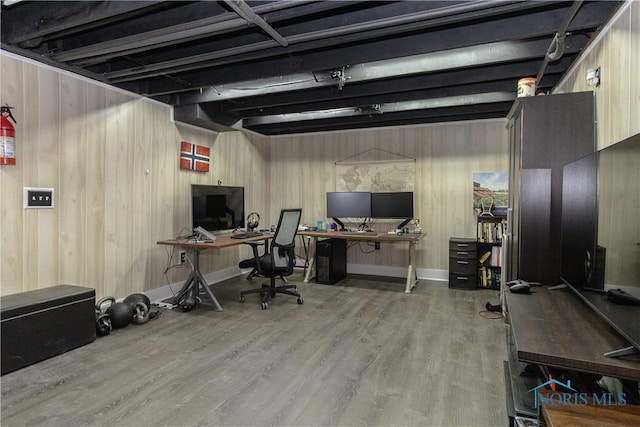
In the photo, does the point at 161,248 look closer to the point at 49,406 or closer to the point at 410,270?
the point at 49,406

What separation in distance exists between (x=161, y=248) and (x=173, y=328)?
4.22 ft

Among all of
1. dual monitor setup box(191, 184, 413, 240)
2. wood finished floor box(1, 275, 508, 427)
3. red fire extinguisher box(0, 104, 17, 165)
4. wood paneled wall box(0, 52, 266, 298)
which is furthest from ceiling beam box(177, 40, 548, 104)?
wood finished floor box(1, 275, 508, 427)

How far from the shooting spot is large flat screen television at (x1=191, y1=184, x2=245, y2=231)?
177 inches

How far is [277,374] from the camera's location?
248 cm

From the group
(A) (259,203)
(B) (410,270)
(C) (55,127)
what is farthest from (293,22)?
(A) (259,203)

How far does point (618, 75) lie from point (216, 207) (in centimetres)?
425

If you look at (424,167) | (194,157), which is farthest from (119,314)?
(424,167)

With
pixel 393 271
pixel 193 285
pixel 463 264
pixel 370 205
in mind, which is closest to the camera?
pixel 193 285

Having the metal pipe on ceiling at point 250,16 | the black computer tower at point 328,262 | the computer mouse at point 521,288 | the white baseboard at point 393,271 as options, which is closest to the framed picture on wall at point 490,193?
the white baseboard at point 393,271

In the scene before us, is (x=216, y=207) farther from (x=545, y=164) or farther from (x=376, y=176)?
(x=545, y=164)

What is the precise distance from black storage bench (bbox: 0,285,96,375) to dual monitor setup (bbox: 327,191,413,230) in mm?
3523

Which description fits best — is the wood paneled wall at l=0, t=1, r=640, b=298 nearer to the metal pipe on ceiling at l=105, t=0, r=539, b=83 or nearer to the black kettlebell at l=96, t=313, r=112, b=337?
the black kettlebell at l=96, t=313, r=112, b=337

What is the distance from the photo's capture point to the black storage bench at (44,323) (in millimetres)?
2437

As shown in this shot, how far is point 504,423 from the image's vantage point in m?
1.92
